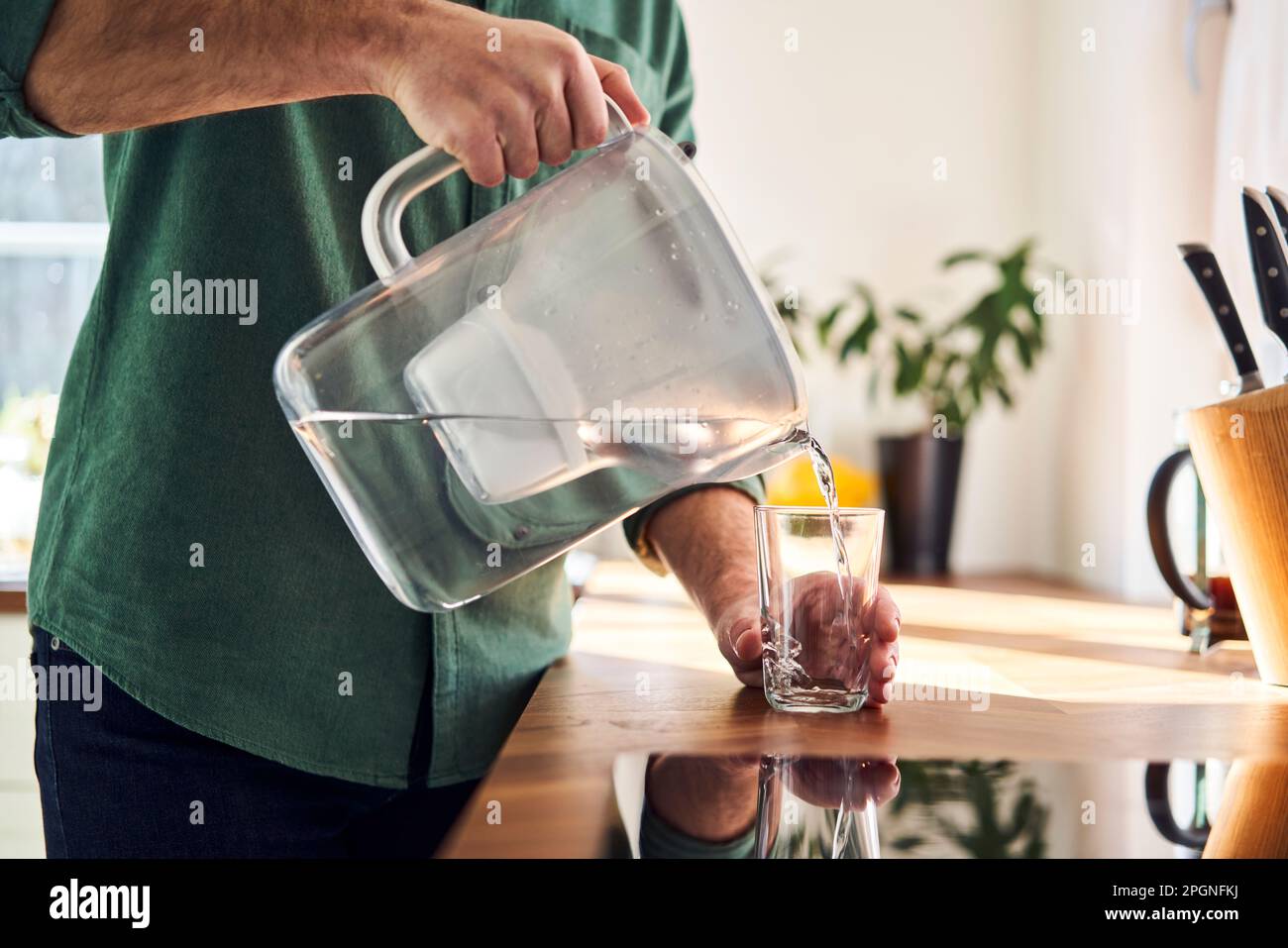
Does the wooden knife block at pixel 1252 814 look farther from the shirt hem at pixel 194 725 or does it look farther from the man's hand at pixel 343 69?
the shirt hem at pixel 194 725

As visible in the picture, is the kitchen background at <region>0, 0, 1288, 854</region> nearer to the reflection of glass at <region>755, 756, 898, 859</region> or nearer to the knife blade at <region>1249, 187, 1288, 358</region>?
the knife blade at <region>1249, 187, 1288, 358</region>

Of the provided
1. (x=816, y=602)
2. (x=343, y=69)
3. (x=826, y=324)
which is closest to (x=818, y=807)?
(x=816, y=602)

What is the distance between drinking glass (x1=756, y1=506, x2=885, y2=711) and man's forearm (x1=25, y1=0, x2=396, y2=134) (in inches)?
13.8

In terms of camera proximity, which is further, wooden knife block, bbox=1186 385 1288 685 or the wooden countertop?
wooden knife block, bbox=1186 385 1288 685

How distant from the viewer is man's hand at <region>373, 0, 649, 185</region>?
561mm

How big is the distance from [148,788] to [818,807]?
49 centimetres

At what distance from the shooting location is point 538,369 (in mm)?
546

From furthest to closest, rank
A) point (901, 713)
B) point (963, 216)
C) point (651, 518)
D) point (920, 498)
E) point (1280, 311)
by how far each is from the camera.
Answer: point (963, 216) → point (920, 498) → point (651, 518) → point (1280, 311) → point (901, 713)

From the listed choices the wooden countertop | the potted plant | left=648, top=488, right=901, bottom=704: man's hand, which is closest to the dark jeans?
the wooden countertop

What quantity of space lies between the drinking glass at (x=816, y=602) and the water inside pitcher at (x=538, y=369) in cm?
9

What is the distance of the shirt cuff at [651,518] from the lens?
94cm

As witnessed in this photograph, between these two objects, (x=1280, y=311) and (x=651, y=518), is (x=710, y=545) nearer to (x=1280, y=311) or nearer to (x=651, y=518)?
(x=651, y=518)

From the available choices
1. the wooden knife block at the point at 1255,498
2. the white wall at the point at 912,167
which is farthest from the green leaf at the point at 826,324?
the wooden knife block at the point at 1255,498
